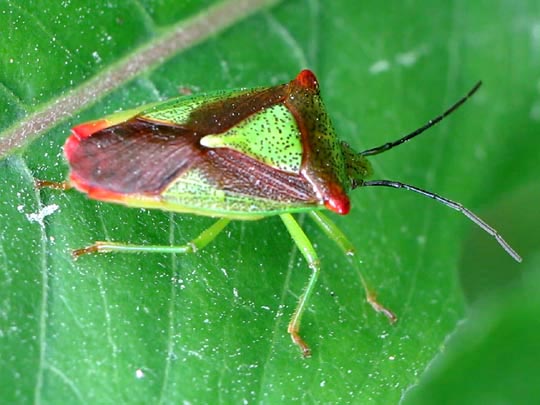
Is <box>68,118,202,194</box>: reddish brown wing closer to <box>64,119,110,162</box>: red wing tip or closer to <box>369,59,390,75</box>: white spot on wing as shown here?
<box>64,119,110,162</box>: red wing tip

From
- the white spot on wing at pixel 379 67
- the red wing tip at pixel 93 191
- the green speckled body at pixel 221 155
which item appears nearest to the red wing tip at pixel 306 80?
the green speckled body at pixel 221 155

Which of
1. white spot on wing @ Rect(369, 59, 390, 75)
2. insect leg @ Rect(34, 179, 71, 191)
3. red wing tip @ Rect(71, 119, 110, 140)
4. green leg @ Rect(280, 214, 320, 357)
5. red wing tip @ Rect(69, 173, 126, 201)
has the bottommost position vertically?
green leg @ Rect(280, 214, 320, 357)

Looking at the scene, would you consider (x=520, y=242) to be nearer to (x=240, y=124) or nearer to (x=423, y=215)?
(x=423, y=215)

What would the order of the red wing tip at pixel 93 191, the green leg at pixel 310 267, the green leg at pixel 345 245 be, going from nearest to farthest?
the red wing tip at pixel 93 191 → the green leg at pixel 310 267 → the green leg at pixel 345 245

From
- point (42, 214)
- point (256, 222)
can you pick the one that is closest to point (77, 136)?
point (42, 214)

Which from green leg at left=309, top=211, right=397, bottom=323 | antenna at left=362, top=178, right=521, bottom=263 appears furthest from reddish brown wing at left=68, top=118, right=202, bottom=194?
antenna at left=362, top=178, right=521, bottom=263

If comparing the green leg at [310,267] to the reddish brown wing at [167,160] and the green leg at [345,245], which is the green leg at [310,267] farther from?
the reddish brown wing at [167,160]

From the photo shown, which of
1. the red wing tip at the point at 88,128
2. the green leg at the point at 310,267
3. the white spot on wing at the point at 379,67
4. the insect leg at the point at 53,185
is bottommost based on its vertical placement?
the green leg at the point at 310,267

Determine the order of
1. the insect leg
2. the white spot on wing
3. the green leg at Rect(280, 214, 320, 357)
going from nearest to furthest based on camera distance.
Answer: the insect leg < the green leg at Rect(280, 214, 320, 357) < the white spot on wing

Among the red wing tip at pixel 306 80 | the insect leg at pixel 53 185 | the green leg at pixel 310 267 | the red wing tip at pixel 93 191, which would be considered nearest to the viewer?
the red wing tip at pixel 93 191
